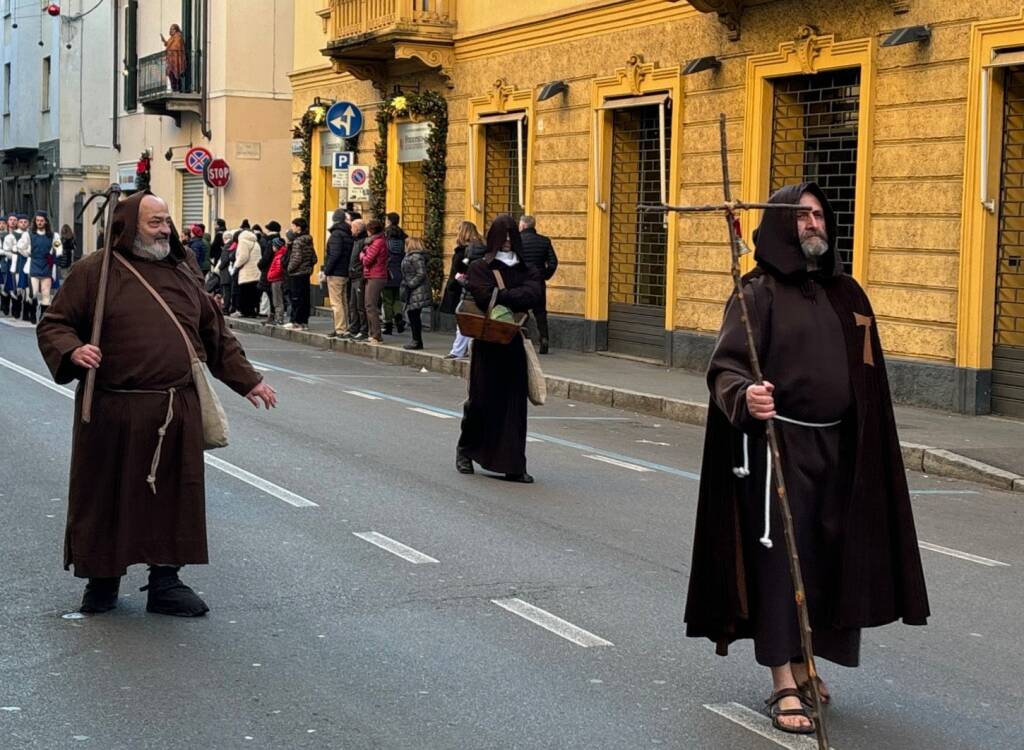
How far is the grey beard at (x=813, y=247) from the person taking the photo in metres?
5.77

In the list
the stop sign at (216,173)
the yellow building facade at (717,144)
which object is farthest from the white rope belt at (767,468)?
the stop sign at (216,173)

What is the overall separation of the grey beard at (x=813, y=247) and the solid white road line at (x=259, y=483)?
5.15 m

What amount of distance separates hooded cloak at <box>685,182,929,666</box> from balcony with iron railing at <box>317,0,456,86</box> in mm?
21812

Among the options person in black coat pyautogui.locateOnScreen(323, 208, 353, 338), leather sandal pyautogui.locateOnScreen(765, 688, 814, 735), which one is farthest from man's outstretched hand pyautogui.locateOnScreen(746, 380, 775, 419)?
person in black coat pyautogui.locateOnScreen(323, 208, 353, 338)

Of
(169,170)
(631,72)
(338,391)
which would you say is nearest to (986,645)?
(338,391)

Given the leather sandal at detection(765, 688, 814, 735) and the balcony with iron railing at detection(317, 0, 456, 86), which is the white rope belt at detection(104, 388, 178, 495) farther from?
the balcony with iron railing at detection(317, 0, 456, 86)

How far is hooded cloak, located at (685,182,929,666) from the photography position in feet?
18.9

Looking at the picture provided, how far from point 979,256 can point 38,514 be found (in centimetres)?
974

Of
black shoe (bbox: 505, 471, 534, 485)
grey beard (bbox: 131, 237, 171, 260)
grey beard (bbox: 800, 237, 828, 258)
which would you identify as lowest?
black shoe (bbox: 505, 471, 534, 485)

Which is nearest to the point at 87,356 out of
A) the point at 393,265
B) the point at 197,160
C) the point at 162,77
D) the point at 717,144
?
the point at 717,144

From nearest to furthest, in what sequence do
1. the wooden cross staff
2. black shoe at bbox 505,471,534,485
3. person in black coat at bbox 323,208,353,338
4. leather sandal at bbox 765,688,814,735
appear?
the wooden cross staff → leather sandal at bbox 765,688,814,735 → black shoe at bbox 505,471,534,485 → person in black coat at bbox 323,208,353,338

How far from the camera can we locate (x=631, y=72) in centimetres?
→ 2192

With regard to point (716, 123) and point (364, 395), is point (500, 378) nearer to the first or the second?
point (364, 395)

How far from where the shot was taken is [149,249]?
7.26 m
